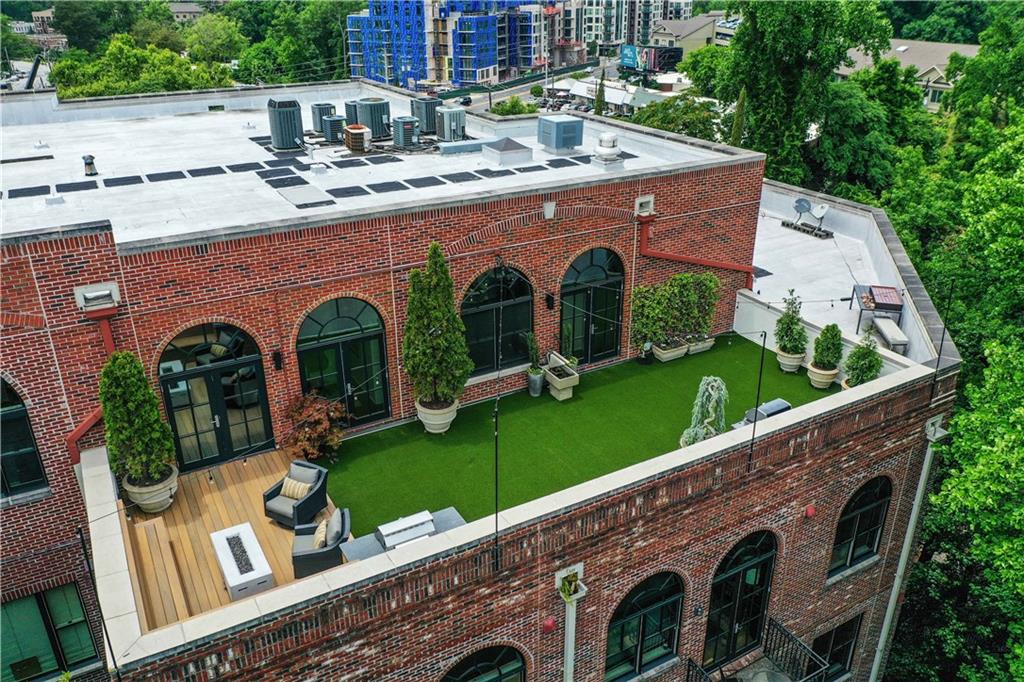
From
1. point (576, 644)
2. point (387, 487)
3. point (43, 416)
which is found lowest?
point (576, 644)

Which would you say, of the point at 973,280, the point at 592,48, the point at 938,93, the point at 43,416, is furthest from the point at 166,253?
the point at 592,48

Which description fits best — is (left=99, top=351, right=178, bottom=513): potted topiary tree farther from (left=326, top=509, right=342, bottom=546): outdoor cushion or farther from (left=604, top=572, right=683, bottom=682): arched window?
(left=604, top=572, right=683, bottom=682): arched window

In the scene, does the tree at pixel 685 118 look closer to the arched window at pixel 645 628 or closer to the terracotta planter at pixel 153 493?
the arched window at pixel 645 628

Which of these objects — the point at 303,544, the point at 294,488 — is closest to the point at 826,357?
the point at 294,488

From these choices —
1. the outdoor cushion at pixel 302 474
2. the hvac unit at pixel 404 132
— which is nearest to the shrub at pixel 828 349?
the outdoor cushion at pixel 302 474

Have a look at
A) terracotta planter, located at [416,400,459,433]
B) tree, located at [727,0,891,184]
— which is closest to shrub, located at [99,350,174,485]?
terracotta planter, located at [416,400,459,433]

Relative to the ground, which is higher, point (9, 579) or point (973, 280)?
point (973, 280)

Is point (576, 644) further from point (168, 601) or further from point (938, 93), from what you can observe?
point (938, 93)
